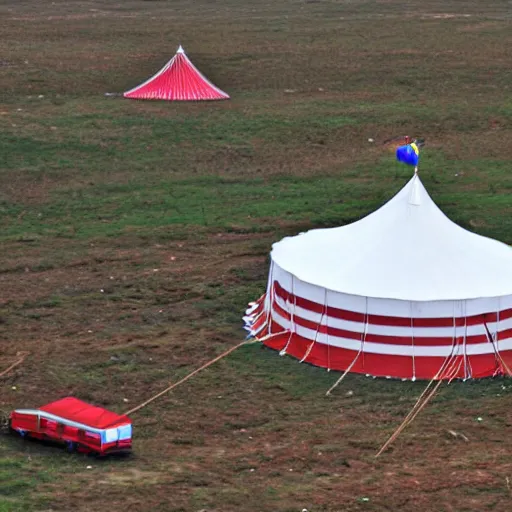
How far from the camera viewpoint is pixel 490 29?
4628cm

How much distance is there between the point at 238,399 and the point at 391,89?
797 inches

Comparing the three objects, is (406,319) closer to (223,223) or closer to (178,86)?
(223,223)

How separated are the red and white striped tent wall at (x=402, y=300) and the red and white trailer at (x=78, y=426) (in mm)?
3614

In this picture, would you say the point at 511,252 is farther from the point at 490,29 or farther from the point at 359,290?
the point at 490,29

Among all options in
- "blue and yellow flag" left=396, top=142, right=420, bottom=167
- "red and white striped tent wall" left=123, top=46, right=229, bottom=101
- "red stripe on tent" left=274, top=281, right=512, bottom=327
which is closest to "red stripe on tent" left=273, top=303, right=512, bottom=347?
"red stripe on tent" left=274, top=281, right=512, bottom=327

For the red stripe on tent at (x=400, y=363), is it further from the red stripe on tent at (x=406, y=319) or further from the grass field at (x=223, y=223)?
the red stripe on tent at (x=406, y=319)

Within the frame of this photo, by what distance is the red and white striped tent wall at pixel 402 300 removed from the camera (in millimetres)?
16688

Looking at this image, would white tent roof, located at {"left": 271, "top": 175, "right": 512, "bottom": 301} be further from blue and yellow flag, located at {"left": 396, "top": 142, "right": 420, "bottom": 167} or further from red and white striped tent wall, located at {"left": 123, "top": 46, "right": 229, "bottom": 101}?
red and white striped tent wall, located at {"left": 123, "top": 46, "right": 229, "bottom": 101}

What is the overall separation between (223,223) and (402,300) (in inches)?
334

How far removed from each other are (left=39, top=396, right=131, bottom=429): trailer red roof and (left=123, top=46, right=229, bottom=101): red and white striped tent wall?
20.2 m

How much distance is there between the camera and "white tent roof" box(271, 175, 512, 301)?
16859 millimetres

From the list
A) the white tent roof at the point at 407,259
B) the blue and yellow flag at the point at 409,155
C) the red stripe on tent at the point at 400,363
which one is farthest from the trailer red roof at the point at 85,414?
the blue and yellow flag at the point at 409,155

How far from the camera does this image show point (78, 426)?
14023 mm

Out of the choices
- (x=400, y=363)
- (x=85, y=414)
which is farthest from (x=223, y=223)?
(x=85, y=414)
